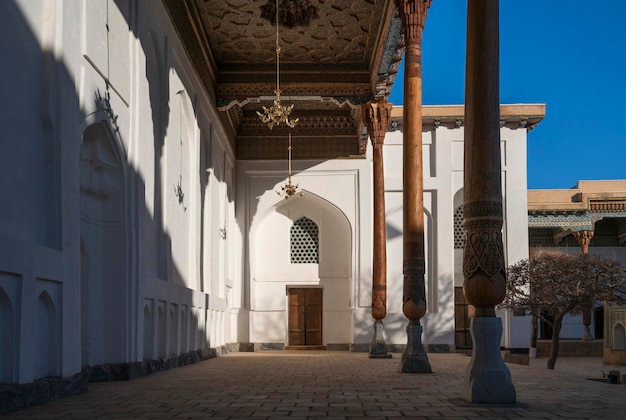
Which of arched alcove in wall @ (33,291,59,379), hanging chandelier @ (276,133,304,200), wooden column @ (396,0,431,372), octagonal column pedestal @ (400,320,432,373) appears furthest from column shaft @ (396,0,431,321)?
hanging chandelier @ (276,133,304,200)

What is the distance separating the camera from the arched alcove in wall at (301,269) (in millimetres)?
21516

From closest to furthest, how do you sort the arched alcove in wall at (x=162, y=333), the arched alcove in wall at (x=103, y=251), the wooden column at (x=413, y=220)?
1. the arched alcove in wall at (x=103, y=251)
2. the wooden column at (x=413, y=220)
3. the arched alcove in wall at (x=162, y=333)

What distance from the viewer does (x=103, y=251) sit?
9.59 metres

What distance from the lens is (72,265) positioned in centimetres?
753

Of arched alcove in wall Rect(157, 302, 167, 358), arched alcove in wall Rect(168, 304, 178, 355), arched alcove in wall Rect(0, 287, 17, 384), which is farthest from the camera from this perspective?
arched alcove in wall Rect(168, 304, 178, 355)

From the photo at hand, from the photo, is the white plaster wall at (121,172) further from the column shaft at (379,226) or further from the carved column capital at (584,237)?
the carved column capital at (584,237)

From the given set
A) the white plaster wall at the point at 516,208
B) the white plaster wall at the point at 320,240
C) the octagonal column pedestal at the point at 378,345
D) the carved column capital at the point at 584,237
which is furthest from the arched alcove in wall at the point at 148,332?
the carved column capital at the point at 584,237

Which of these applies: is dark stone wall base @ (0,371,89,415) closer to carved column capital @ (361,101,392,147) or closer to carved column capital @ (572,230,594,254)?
carved column capital @ (361,101,392,147)

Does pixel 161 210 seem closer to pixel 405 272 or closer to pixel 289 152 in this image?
pixel 405 272

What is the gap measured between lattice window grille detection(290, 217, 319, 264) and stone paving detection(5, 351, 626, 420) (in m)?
11.1

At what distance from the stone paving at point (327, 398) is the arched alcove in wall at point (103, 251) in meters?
0.57

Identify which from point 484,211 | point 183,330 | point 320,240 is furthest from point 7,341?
point 320,240

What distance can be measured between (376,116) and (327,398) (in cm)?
1078

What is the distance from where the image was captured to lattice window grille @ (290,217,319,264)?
858 inches
